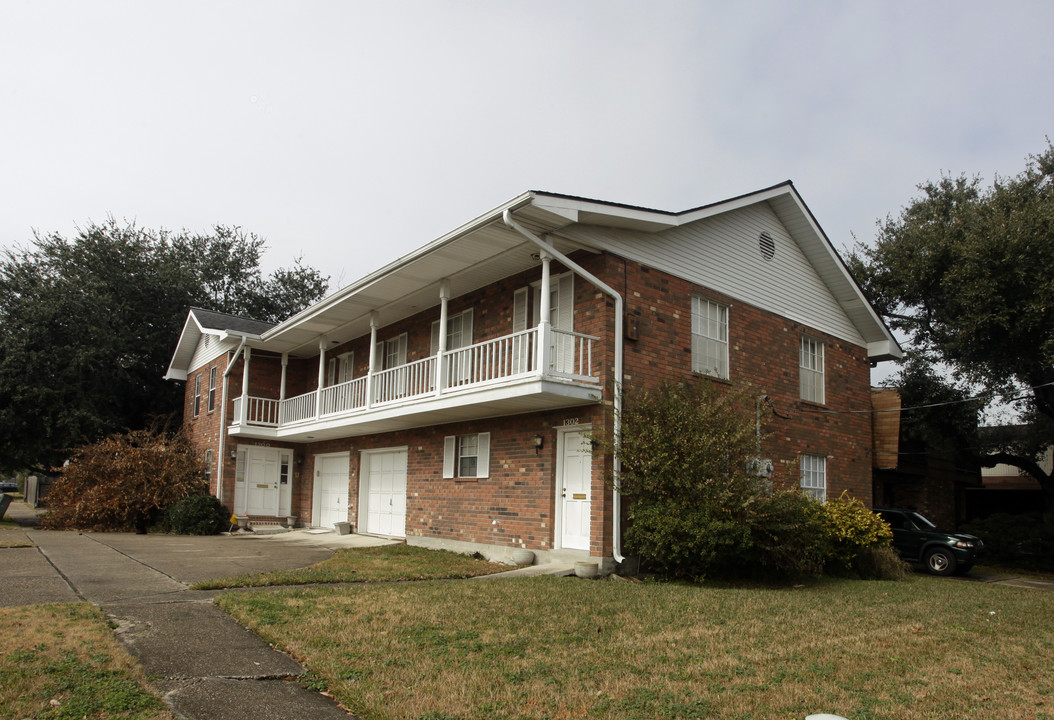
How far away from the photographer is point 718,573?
464 inches

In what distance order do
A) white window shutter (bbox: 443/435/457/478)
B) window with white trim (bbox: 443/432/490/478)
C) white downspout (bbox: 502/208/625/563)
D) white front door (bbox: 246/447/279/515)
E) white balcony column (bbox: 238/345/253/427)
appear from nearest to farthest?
white downspout (bbox: 502/208/625/563)
window with white trim (bbox: 443/432/490/478)
white window shutter (bbox: 443/435/457/478)
white balcony column (bbox: 238/345/253/427)
white front door (bbox: 246/447/279/515)

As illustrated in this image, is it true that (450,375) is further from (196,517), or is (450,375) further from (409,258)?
(196,517)

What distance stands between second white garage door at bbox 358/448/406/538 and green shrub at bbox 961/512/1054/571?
15077 mm

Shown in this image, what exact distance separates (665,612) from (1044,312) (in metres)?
12.2

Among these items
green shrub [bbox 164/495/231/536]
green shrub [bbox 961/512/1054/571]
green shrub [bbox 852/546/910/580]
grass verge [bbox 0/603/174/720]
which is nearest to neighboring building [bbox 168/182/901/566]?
green shrub [bbox 164/495/231/536]

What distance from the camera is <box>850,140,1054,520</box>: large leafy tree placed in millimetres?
16328

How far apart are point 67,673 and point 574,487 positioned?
8640 millimetres

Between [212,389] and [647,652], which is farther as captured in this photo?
[212,389]

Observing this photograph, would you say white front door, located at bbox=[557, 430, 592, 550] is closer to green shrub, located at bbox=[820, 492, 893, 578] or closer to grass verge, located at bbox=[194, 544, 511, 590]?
grass verge, located at bbox=[194, 544, 511, 590]

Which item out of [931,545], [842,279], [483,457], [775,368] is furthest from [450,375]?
[931,545]

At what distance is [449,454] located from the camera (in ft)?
52.6

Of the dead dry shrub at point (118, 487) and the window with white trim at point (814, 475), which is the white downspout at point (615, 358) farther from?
the dead dry shrub at point (118, 487)

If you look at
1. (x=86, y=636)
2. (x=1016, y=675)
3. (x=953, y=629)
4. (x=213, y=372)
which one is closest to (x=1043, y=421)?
(x=953, y=629)

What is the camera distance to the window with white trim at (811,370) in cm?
1723
